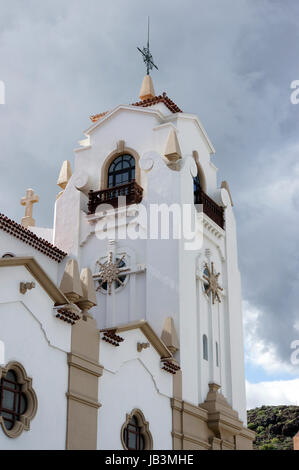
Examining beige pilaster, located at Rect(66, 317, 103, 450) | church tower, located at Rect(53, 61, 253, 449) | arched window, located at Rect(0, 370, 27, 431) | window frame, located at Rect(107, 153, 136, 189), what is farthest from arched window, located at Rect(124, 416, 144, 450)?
window frame, located at Rect(107, 153, 136, 189)

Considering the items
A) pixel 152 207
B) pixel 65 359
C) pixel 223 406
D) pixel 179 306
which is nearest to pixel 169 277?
pixel 179 306

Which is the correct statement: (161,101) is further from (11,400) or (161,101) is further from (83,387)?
(11,400)

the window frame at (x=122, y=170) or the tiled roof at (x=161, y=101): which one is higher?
the tiled roof at (x=161, y=101)

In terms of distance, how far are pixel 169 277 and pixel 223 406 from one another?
4146 mm

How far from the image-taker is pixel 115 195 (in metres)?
23.3

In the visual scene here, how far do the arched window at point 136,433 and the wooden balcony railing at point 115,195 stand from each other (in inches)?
285

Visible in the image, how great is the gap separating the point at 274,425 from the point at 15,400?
3449 centimetres

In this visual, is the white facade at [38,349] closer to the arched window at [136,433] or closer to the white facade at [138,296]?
the white facade at [138,296]

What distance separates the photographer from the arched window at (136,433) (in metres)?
17.5

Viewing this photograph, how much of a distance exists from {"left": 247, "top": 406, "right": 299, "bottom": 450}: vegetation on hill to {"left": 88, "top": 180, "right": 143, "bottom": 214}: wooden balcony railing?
2306cm

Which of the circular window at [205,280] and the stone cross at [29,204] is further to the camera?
the stone cross at [29,204]

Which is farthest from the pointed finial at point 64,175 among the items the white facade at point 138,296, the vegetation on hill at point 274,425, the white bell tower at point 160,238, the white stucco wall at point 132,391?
the vegetation on hill at point 274,425

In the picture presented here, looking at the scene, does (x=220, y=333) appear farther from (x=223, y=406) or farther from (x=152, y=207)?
(x=152, y=207)

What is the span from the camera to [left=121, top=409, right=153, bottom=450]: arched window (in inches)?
691
